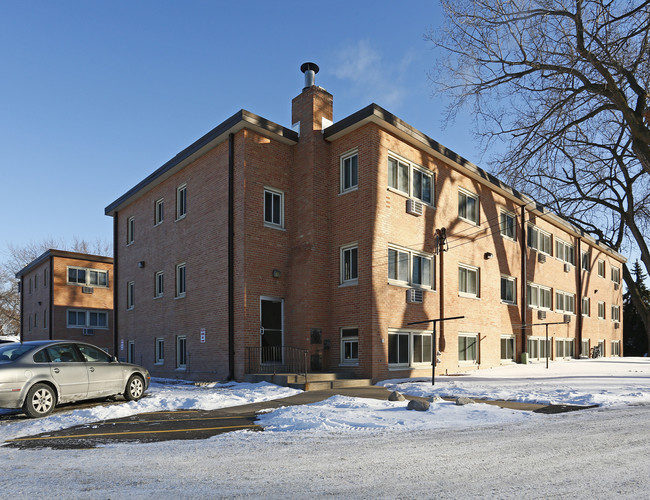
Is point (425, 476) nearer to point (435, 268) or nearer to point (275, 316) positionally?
point (275, 316)

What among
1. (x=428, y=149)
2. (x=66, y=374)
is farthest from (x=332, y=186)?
(x=66, y=374)

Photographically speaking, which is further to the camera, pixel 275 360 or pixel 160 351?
pixel 160 351

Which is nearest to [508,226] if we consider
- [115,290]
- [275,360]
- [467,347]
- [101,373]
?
[467,347]

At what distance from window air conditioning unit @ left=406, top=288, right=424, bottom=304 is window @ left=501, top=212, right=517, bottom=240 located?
354 inches

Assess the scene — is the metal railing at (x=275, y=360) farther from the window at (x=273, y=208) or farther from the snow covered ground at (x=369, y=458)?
the snow covered ground at (x=369, y=458)

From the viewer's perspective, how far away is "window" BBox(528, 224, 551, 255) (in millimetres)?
29547

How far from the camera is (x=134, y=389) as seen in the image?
12430 millimetres

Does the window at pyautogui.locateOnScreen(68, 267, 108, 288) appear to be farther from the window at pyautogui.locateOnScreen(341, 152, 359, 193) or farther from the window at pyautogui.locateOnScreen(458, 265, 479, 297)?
the window at pyautogui.locateOnScreen(458, 265, 479, 297)

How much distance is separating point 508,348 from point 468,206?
8.09m

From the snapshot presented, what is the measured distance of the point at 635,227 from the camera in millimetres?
31797

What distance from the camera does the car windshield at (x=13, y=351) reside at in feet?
33.4

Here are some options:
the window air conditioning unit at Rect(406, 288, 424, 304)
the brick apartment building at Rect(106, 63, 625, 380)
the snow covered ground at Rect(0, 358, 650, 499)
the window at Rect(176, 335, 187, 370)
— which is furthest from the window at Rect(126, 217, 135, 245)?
the snow covered ground at Rect(0, 358, 650, 499)

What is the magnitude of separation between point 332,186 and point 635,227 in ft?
73.7

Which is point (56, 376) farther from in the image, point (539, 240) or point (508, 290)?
point (539, 240)
